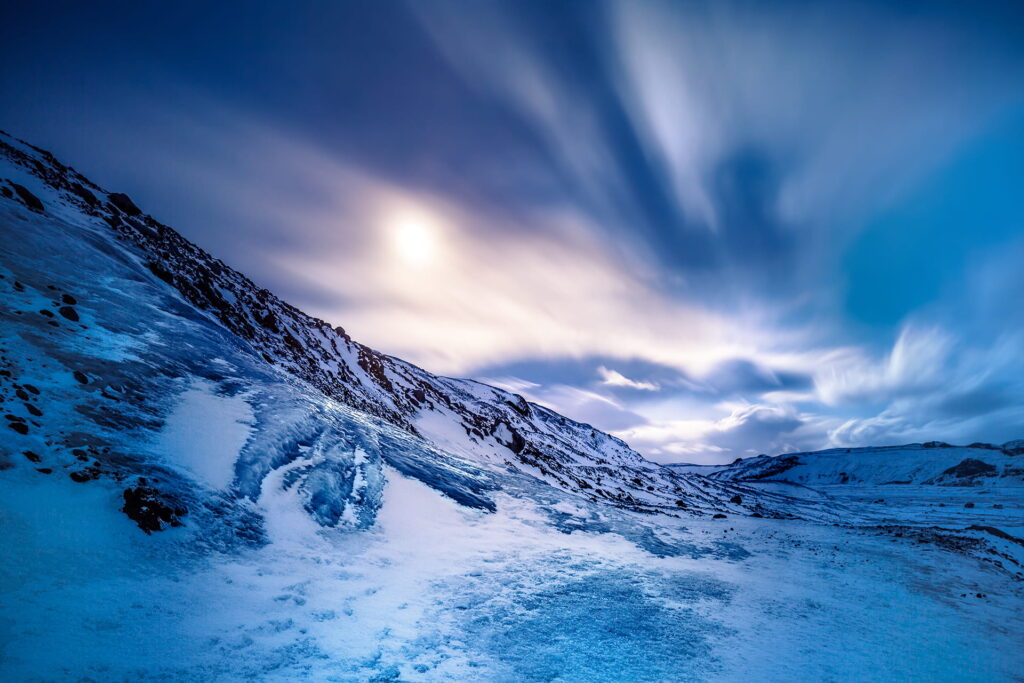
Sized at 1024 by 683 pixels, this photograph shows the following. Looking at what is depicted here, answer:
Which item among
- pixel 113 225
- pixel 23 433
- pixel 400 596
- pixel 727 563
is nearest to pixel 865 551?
pixel 727 563

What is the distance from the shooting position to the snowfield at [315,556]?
6711 mm

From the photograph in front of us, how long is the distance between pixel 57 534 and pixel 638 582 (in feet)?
49.8

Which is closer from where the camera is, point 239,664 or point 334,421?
point 239,664

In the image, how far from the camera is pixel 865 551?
65.4 feet

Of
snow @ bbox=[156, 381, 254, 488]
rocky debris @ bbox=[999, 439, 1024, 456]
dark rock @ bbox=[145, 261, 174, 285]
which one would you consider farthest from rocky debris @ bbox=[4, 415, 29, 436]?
rocky debris @ bbox=[999, 439, 1024, 456]

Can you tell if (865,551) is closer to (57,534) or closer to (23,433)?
(57,534)

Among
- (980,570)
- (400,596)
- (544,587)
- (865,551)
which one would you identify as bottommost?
(400,596)

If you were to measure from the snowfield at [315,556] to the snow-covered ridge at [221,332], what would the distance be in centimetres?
21

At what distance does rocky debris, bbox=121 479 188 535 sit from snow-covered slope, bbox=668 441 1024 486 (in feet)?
572

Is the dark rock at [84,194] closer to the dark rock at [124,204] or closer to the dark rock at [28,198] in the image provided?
the dark rock at [124,204]

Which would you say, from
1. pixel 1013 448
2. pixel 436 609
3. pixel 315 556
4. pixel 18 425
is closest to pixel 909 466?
pixel 1013 448

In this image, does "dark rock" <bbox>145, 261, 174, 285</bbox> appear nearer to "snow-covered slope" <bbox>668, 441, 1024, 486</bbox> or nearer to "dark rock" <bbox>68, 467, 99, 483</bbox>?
"dark rock" <bbox>68, 467, 99, 483</bbox>

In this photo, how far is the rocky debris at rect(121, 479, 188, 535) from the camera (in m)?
8.28

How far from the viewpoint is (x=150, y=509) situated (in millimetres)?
8594
